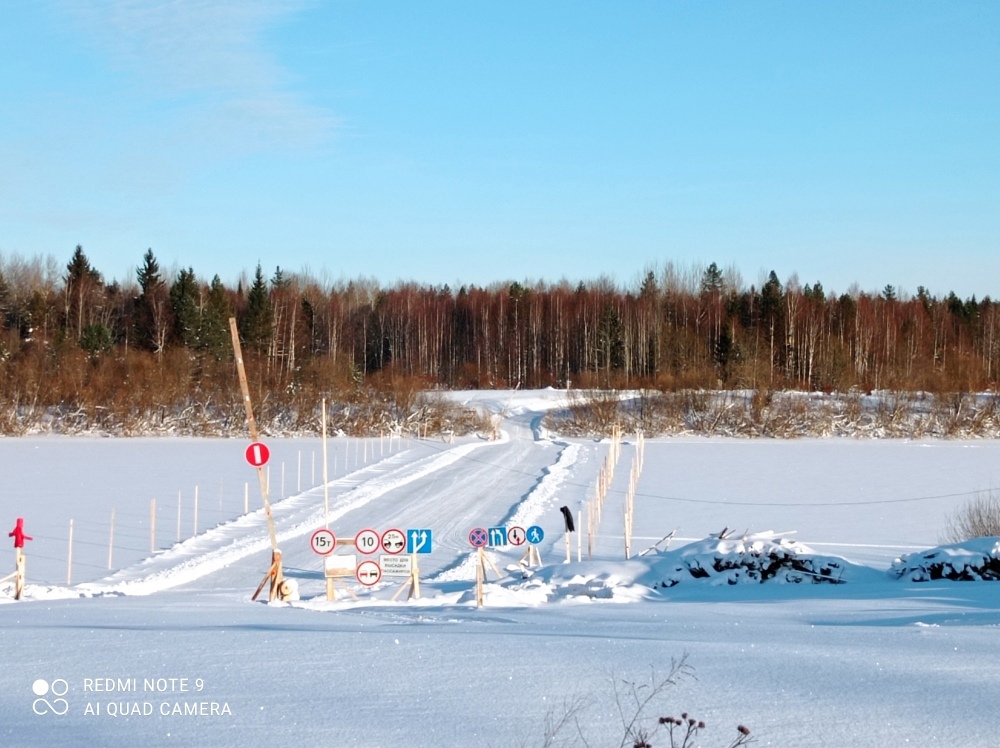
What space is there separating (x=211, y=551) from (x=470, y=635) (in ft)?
40.0

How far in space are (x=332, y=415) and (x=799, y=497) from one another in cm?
3457

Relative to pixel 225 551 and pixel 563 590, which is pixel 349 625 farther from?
pixel 225 551

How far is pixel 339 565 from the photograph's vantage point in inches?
528

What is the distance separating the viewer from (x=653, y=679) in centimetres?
571

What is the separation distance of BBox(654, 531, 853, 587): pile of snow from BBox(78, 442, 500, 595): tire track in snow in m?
7.51

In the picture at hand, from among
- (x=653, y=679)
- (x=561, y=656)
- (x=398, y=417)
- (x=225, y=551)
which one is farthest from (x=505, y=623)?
(x=398, y=417)

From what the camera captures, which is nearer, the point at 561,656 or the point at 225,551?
the point at 561,656

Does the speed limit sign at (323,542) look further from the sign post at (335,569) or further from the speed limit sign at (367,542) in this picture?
the speed limit sign at (367,542)

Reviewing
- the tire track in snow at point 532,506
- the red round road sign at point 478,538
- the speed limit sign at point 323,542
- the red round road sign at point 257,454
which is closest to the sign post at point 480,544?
the red round road sign at point 478,538

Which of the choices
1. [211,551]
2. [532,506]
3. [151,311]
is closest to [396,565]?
[211,551]

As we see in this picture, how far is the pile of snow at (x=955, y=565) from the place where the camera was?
13836 mm

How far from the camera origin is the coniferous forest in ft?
192

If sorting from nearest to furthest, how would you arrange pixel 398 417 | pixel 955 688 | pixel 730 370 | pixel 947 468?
pixel 955 688, pixel 947 468, pixel 398 417, pixel 730 370

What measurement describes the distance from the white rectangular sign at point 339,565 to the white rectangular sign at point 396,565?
1.82 feet
